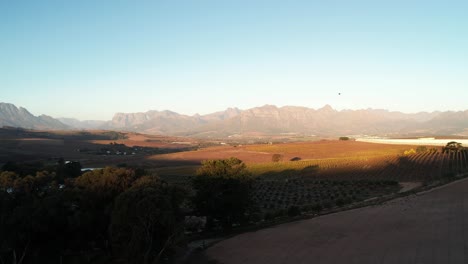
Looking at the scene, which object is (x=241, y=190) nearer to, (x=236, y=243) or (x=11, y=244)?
(x=236, y=243)

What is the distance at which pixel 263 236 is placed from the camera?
29094mm

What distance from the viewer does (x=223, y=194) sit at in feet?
106

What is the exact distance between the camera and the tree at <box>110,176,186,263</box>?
23.0 meters

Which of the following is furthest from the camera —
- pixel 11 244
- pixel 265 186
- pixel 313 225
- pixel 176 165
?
pixel 176 165

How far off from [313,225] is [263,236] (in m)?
4.70

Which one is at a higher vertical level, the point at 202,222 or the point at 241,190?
the point at 241,190

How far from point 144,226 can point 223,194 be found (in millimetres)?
10053

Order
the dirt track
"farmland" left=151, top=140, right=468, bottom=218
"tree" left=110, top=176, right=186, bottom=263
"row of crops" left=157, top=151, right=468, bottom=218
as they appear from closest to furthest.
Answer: the dirt track → "tree" left=110, top=176, right=186, bottom=263 → "farmland" left=151, top=140, right=468, bottom=218 → "row of crops" left=157, top=151, right=468, bottom=218

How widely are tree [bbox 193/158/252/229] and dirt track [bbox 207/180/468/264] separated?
8.96 ft

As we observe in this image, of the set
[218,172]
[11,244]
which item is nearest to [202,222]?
[218,172]

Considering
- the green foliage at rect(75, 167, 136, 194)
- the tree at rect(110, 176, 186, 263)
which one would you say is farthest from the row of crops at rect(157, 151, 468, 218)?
the green foliage at rect(75, 167, 136, 194)

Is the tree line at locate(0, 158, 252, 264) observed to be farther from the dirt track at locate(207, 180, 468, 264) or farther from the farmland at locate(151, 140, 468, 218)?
the farmland at locate(151, 140, 468, 218)

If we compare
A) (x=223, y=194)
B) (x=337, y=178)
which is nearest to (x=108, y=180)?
(x=223, y=194)

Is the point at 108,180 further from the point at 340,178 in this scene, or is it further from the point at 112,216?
the point at 340,178
